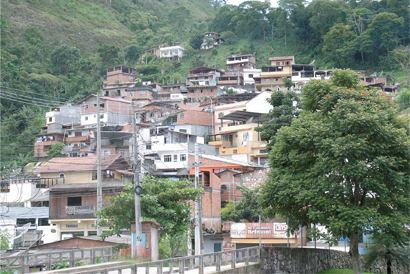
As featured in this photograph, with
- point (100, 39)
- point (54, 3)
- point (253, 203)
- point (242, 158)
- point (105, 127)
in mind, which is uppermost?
point (54, 3)

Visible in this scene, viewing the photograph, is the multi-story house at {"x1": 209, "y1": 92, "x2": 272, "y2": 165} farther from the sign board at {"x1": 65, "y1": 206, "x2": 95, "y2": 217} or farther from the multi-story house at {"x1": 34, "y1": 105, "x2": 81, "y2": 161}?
the multi-story house at {"x1": 34, "y1": 105, "x2": 81, "y2": 161}

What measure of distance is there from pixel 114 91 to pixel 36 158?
2419cm

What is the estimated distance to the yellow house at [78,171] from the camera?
1495 inches

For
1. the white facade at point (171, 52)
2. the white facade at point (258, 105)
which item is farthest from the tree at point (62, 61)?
the white facade at point (258, 105)

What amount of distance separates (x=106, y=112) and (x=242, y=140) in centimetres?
2088

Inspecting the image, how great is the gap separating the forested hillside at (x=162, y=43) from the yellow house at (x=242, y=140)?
2717 cm

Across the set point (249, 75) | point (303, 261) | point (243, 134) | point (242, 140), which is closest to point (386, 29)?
point (249, 75)

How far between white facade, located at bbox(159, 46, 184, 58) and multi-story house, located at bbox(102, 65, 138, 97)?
1707cm

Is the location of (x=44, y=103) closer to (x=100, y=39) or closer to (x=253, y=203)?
(x=100, y=39)

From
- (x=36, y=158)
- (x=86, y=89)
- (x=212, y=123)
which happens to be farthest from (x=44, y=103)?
(x=212, y=123)

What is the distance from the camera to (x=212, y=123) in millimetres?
61875

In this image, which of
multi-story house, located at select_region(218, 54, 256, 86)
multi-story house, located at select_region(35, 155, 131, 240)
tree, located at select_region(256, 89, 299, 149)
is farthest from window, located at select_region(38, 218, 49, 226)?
multi-story house, located at select_region(218, 54, 256, 86)

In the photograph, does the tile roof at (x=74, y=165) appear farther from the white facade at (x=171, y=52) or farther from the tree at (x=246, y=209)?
the white facade at (x=171, y=52)

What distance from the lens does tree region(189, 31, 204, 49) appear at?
108 metres
